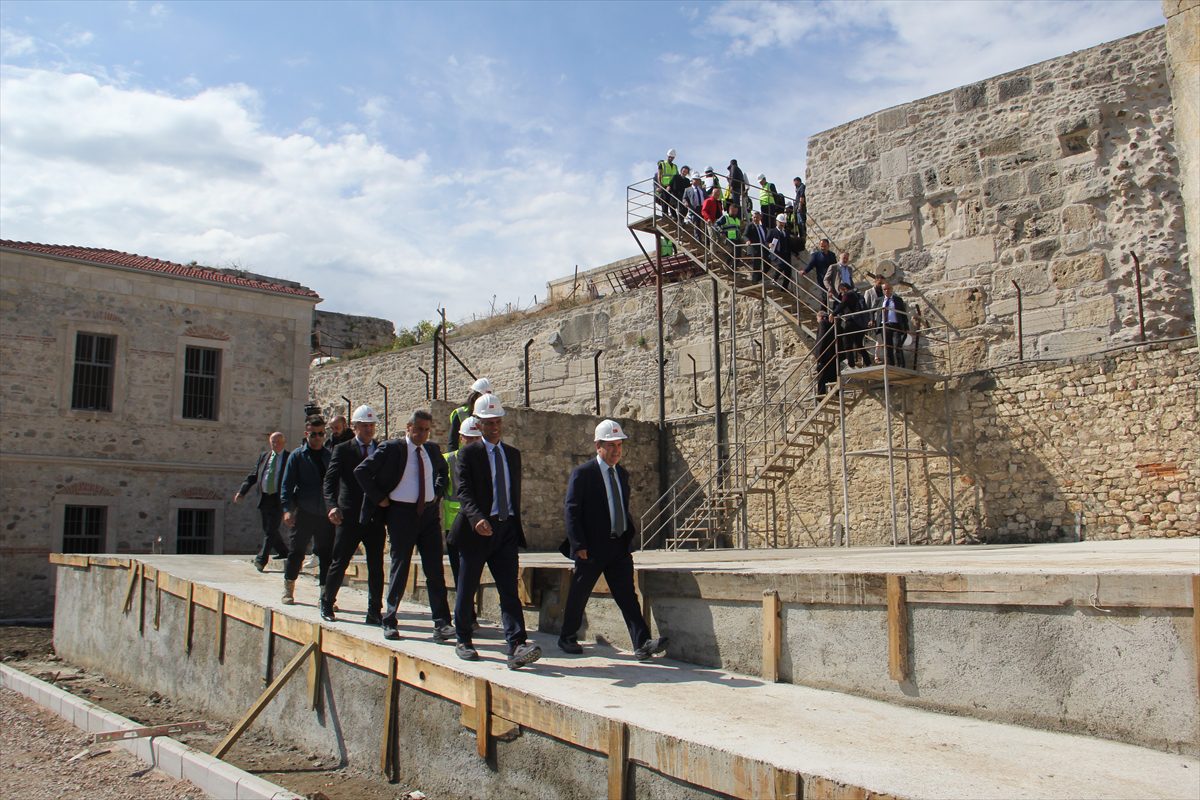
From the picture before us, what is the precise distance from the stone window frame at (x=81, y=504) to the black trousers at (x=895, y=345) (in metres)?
14.1

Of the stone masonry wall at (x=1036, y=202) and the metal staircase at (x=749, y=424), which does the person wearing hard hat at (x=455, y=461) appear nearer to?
the metal staircase at (x=749, y=424)

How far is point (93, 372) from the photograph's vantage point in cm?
1891

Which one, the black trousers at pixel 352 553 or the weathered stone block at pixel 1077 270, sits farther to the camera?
the weathered stone block at pixel 1077 270

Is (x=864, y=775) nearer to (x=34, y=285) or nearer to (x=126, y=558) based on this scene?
(x=126, y=558)

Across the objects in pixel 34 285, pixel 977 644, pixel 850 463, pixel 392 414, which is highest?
pixel 34 285

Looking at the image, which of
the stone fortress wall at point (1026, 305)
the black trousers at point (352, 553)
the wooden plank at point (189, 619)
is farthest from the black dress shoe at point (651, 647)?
the stone fortress wall at point (1026, 305)

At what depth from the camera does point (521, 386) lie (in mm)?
23922


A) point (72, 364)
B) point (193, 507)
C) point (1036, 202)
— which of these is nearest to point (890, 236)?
point (1036, 202)

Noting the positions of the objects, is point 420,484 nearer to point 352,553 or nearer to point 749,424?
point 352,553

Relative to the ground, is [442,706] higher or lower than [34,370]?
lower

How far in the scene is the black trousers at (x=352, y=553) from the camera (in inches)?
317

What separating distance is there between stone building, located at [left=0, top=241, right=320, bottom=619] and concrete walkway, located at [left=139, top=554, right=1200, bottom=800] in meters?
13.8

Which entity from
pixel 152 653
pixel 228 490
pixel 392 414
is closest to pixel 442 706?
pixel 152 653

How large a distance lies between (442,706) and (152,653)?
6.13m
